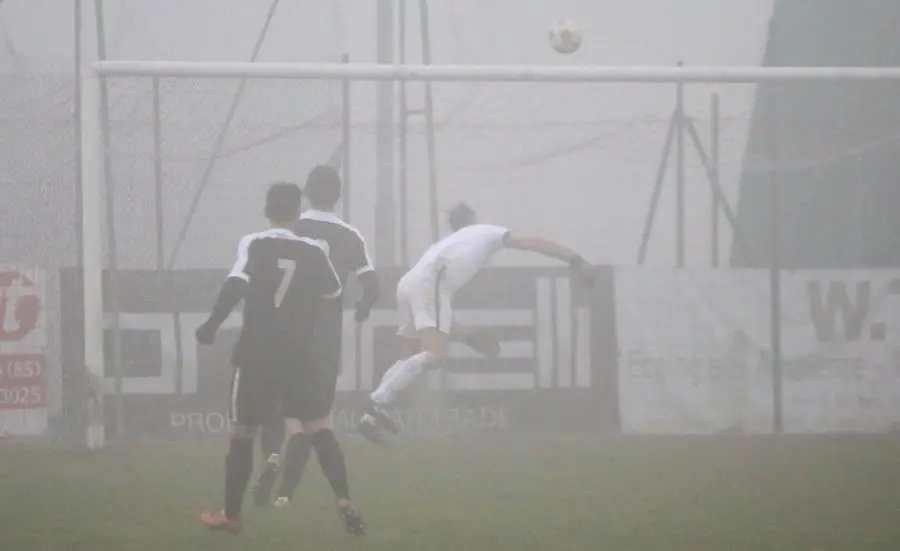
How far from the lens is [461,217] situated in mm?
10906

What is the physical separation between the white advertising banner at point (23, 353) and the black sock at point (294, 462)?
12.0 ft

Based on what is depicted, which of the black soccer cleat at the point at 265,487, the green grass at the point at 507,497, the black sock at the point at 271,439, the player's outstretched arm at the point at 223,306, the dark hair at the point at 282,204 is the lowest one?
the green grass at the point at 507,497

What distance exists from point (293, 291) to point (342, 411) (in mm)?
4119

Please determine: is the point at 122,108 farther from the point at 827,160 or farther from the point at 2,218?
the point at 827,160

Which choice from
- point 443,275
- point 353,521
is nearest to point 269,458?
point 353,521

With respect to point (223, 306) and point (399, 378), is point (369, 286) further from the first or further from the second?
point (399, 378)

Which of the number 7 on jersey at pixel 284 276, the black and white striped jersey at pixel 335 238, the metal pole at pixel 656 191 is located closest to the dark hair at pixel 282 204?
the number 7 on jersey at pixel 284 276

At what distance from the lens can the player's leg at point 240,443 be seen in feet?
22.0

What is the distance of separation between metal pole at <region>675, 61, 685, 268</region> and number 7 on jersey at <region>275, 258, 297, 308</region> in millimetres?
4666

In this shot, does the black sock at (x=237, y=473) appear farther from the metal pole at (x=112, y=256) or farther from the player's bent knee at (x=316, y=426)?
the metal pole at (x=112, y=256)

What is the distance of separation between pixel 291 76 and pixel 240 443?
15.0 feet

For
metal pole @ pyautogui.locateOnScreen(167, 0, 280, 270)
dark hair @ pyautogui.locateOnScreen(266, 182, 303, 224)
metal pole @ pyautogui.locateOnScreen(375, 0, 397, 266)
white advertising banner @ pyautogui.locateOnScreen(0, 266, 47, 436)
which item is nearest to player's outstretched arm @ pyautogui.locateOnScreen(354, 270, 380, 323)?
dark hair @ pyautogui.locateOnScreen(266, 182, 303, 224)

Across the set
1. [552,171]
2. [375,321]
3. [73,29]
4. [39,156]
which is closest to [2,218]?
[39,156]

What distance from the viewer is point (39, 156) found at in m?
10.8
